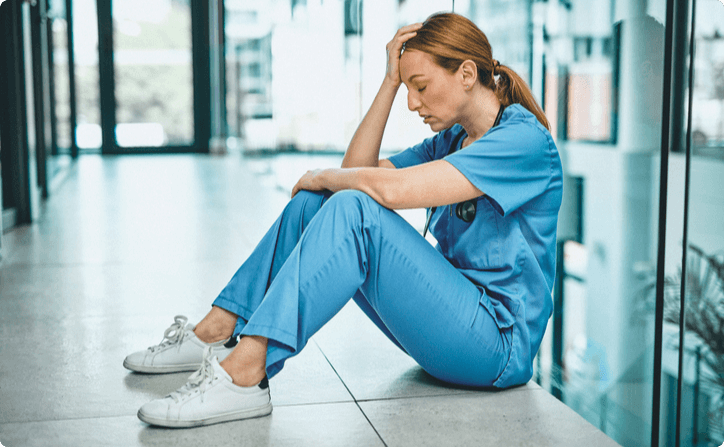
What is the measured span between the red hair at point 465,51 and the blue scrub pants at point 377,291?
0.36 meters

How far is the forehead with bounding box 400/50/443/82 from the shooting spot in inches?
60.9

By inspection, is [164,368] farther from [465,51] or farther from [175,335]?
[465,51]

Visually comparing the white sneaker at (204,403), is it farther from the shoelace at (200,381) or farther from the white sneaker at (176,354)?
the white sneaker at (176,354)

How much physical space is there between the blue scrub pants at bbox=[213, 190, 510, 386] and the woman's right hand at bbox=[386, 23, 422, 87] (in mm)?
421

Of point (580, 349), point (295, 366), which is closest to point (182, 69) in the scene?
point (580, 349)

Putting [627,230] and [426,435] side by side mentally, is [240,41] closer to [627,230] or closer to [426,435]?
[627,230]

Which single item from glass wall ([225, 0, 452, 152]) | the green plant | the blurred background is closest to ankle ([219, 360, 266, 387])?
the blurred background

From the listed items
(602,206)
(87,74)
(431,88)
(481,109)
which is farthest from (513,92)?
(87,74)

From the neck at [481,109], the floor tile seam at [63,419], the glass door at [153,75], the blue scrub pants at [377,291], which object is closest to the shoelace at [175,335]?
the floor tile seam at [63,419]

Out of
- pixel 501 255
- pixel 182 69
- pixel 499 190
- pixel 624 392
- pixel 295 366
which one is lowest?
pixel 624 392

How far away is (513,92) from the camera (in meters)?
1.59

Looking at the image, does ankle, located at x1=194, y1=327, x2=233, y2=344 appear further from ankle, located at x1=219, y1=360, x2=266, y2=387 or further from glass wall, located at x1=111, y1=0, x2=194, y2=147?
glass wall, located at x1=111, y1=0, x2=194, y2=147

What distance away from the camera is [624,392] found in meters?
3.07

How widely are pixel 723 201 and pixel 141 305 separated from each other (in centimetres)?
188
